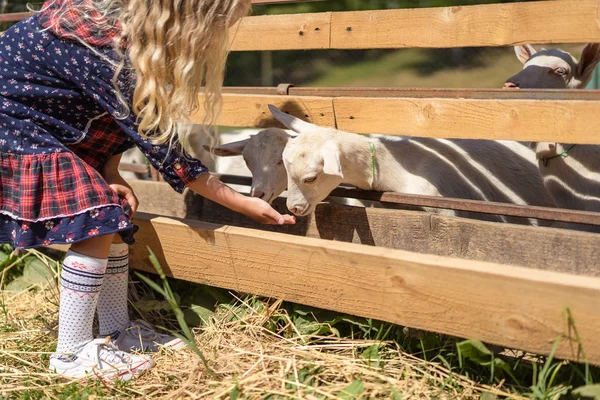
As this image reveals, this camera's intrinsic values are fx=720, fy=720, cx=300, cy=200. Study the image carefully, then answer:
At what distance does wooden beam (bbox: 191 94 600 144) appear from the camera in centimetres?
275

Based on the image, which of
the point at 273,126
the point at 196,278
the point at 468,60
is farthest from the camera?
the point at 468,60

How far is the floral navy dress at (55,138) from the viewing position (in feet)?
9.24

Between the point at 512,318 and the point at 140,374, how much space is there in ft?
4.72

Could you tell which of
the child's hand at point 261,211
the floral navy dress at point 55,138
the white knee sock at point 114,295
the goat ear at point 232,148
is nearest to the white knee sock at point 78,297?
the floral navy dress at point 55,138

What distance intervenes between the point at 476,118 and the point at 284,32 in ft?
4.02

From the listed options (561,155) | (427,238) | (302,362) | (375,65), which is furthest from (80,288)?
(375,65)

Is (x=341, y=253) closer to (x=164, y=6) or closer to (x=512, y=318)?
(x=512, y=318)

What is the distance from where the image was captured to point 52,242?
279 cm

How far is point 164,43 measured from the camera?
9.00 ft

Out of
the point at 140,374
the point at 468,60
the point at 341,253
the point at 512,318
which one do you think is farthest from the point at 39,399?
the point at 468,60

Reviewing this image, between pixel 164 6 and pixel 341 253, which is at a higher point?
pixel 164 6

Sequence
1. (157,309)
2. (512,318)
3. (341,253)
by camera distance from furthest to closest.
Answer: (157,309) < (341,253) < (512,318)

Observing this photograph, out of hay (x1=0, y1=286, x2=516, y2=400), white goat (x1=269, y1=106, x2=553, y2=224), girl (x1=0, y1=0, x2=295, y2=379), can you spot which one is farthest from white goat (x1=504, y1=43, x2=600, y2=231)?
girl (x1=0, y1=0, x2=295, y2=379)

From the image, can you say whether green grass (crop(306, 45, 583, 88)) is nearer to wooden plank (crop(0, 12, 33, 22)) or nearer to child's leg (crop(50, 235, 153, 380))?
wooden plank (crop(0, 12, 33, 22))
